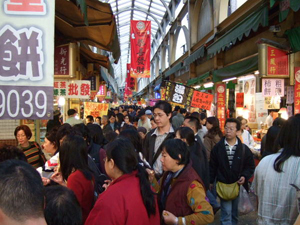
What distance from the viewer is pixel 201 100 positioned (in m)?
9.35

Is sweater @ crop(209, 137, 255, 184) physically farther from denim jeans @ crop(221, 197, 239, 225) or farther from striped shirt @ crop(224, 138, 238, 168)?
denim jeans @ crop(221, 197, 239, 225)

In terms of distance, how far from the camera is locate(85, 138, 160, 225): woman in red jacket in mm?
1899

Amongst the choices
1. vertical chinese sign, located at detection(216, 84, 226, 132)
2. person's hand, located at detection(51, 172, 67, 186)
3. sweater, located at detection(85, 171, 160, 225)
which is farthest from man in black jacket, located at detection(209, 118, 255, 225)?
vertical chinese sign, located at detection(216, 84, 226, 132)

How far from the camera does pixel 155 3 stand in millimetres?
26734

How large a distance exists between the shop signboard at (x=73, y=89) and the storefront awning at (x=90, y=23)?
2.12 metres

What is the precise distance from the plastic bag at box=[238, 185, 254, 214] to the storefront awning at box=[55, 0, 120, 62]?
354 cm

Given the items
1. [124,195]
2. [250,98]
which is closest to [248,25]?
[250,98]

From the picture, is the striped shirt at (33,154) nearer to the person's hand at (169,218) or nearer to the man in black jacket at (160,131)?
the man in black jacket at (160,131)

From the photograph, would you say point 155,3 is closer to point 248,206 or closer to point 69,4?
point 69,4

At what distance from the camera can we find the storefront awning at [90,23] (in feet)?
16.7

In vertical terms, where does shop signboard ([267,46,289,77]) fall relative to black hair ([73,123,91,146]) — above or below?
above

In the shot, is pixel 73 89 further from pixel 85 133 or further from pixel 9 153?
pixel 9 153

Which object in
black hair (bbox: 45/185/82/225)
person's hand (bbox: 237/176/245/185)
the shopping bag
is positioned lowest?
the shopping bag

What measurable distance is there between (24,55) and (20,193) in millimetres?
1995
